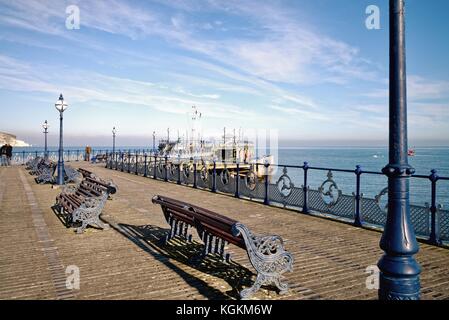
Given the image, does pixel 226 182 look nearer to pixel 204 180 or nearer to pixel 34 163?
pixel 204 180

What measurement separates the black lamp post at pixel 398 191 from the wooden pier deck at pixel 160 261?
141 cm

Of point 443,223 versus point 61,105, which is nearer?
point 443,223

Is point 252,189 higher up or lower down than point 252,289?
higher up

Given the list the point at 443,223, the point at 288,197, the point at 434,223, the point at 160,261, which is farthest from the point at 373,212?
the point at 160,261

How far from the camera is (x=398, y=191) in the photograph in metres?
3.81

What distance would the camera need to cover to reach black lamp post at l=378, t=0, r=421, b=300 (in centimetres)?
370

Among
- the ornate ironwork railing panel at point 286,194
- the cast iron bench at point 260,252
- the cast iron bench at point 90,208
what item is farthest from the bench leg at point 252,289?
the ornate ironwork railing panel at point 286,194

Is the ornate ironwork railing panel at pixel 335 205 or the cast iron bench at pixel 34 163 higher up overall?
the cast iron bench at pixel 34 163

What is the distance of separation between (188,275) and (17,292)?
2383mm

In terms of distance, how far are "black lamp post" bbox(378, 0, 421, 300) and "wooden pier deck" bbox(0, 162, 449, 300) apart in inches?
55.5

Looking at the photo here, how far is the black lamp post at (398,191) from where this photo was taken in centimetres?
370

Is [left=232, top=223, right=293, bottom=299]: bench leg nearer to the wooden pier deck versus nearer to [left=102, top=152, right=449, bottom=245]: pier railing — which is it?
the wooden pier deck

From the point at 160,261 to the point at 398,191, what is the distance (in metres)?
4.26

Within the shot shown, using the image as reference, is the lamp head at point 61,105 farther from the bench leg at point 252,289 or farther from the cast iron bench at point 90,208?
the bench leg at point 252,289
